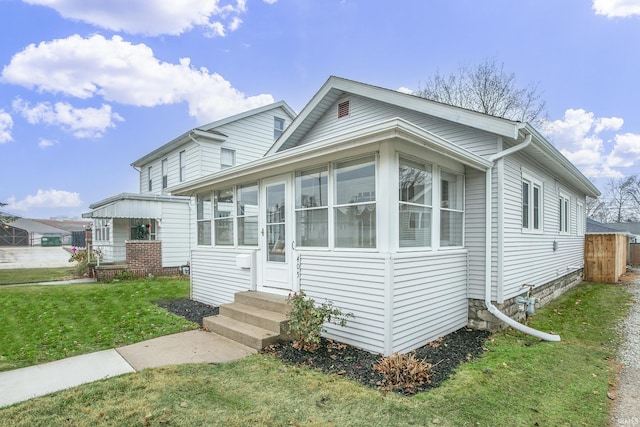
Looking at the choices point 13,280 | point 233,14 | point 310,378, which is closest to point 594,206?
point 233,14

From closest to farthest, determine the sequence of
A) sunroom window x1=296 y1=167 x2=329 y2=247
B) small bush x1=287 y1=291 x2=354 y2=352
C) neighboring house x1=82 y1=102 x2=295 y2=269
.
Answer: small bush x1=287 y1=291 x2=354 y2=352 < sunroom window x1=296 y1=167 x2=329 y2=247 < neighboring house x1=82 y1=102 x2=295 y2=269

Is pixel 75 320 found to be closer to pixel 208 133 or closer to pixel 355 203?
pixel 355 203

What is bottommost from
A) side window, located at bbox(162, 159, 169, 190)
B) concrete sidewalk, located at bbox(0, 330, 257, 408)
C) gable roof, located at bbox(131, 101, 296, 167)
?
concrete sidewalk, located at bbox(0, 330, 257, 408)

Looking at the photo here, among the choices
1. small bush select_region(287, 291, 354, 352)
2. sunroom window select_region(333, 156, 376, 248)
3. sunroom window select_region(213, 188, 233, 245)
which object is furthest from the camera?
sunroom window select_region(213, 188, 233, 245)

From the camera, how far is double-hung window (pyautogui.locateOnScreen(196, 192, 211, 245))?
8156mm

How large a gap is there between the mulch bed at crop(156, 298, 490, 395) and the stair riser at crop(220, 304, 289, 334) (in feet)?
0.83

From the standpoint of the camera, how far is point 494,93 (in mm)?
19047

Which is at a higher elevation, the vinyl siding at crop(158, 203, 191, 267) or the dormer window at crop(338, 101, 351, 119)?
the dormer window at crop(338, 101, 351, 119)

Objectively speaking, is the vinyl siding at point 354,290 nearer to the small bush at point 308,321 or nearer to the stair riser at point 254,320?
the small bush at point 308,321

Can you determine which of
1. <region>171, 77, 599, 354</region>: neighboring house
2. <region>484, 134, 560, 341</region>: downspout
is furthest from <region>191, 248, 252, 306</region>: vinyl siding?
<region>484, 134, 560, 341</region>: downspout

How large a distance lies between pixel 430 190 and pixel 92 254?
14532 millimetres

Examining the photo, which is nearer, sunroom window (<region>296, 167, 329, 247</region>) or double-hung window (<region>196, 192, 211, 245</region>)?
sunroom window (<region>296, 167, 329, 247</region>)

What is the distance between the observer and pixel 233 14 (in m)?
11.5

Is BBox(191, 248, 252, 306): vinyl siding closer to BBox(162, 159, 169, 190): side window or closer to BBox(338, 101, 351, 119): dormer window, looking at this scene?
BBox(338, 101, 351, 119): dormer window
